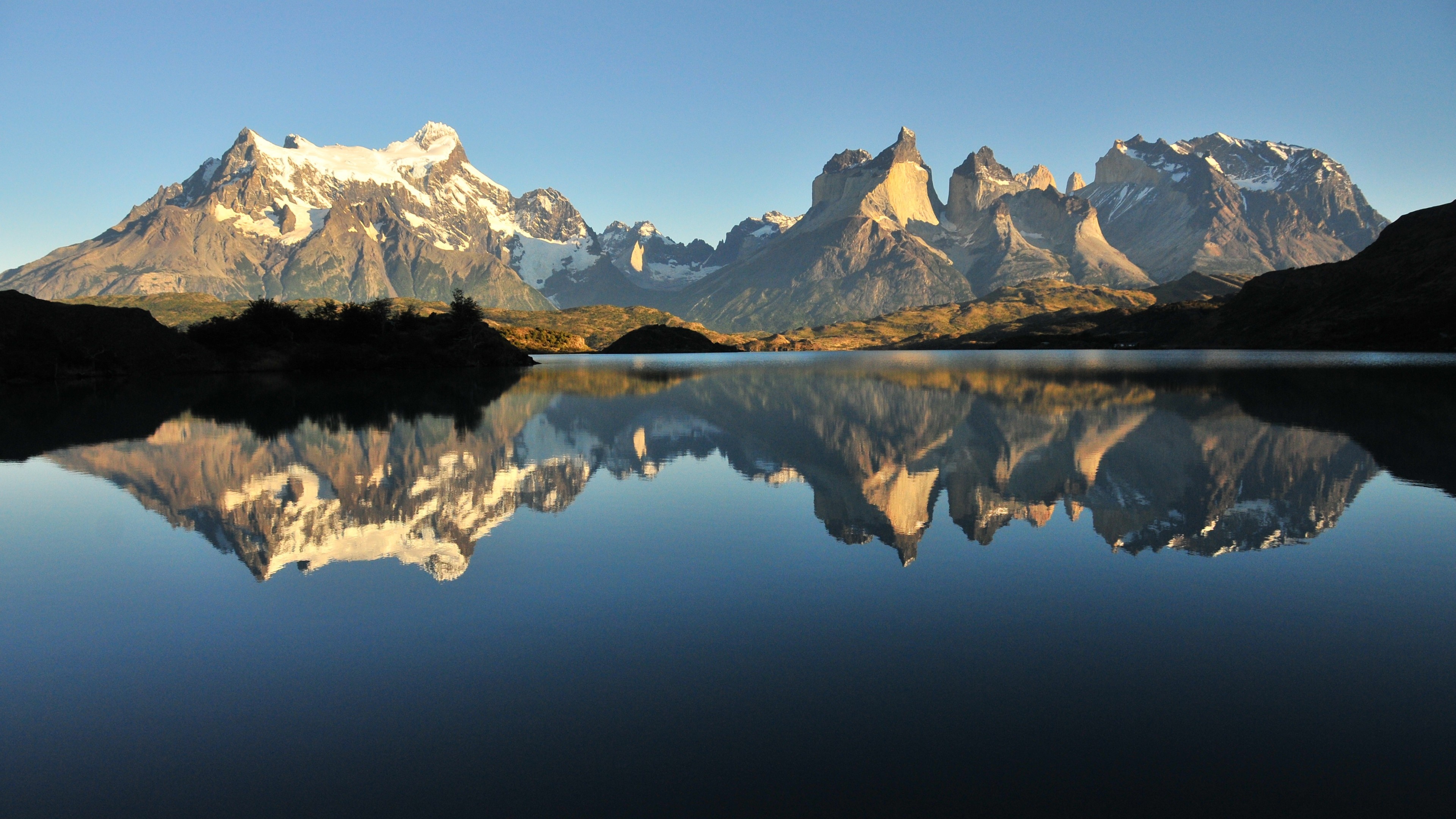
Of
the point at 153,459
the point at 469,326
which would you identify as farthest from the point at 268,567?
the point at 469,326

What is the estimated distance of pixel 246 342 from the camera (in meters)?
120

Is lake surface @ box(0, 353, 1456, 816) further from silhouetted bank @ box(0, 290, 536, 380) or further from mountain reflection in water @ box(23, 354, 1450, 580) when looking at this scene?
silhouetted bank @ box(0, 290, 536, 380)

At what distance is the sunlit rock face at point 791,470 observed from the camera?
1895cm

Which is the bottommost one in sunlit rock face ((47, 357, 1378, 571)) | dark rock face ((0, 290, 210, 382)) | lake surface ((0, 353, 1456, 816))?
lake surface ((0, 353, 1456, 816))

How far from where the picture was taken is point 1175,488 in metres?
23.3

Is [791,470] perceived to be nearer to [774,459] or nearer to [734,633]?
[774,459]

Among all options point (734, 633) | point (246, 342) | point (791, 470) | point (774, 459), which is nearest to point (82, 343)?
point (246, 342)

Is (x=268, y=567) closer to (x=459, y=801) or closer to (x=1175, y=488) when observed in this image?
(x=459, y=801)

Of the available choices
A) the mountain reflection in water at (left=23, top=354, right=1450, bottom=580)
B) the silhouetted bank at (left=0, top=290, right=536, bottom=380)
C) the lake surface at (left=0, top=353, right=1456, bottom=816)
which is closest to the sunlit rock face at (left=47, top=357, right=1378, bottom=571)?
the mountain reflection in water at (left=23, top=354, right=1450, bottom=580)

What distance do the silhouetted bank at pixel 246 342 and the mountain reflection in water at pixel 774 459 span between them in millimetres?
36623

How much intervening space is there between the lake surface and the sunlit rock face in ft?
0.85

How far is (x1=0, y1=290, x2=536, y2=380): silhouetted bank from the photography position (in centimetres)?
9119

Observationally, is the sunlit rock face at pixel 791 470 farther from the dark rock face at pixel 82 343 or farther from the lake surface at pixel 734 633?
the dark rock face at pixel 82 343

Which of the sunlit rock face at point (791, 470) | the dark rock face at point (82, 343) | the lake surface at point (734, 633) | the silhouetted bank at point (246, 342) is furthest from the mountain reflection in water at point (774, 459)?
the silhouetted bank at point (246, 342)
